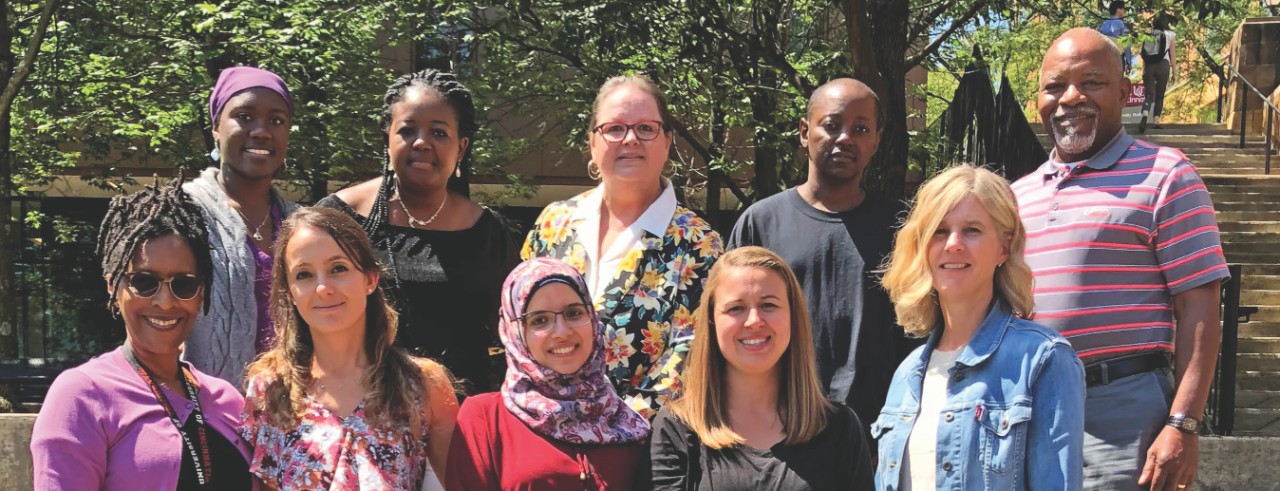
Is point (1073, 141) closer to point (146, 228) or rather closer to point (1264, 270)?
point (146, 228)

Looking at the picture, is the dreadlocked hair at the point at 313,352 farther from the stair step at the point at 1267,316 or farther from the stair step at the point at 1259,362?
the stair step at the point at 1267,316

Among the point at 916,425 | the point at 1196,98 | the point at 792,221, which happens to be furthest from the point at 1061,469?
the point at 1196,98

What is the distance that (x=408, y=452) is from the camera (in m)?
3.77

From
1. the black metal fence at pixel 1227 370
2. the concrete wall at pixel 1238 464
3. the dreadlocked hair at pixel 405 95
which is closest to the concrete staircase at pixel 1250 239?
the black metal fence at pixel 1227 370

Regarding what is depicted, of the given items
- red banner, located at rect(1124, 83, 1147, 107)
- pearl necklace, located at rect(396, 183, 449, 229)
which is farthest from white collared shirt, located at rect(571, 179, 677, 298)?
red banner, located at rect(1124, 83, 1147, 107)

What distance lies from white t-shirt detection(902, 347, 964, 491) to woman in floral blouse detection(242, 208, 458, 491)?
148 centimetres

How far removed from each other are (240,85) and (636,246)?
5.48ft

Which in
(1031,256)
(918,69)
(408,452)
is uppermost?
(918,69)

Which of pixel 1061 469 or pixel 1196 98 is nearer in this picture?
pixel 1061 469

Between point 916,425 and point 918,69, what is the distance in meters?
15.0

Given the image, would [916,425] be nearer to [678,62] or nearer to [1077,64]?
[1077,64]

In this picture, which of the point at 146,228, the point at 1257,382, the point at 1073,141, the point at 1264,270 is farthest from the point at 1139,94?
the point at 146,228

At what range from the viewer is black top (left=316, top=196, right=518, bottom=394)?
4.47 meters

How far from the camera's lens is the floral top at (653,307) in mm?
4109
